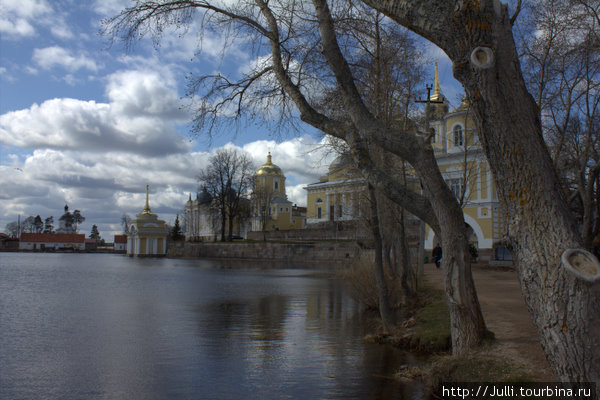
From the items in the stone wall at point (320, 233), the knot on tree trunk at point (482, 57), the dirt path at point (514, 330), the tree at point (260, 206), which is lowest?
the dirt path at point (514, 330)

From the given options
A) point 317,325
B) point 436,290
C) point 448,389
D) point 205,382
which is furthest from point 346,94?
point 436,290

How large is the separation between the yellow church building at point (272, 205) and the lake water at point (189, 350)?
50.7 meters

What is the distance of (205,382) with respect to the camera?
766 cm

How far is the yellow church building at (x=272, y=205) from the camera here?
6981cm

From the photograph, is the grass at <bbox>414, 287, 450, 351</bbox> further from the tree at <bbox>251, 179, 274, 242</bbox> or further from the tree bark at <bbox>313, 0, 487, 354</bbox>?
the tree at <bbox>251, 179, 274, 242</bbox>

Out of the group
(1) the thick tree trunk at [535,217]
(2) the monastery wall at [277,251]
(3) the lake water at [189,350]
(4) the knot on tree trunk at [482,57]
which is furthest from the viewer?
(2) the monastery wall at [277,251]

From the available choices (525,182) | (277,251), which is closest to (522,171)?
(525,182)

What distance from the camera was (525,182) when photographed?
411 cm

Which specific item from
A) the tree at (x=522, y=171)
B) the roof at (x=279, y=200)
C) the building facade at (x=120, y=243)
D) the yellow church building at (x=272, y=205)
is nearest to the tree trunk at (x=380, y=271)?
the tree at (x=522, y=171)

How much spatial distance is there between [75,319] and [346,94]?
10422 millimetres

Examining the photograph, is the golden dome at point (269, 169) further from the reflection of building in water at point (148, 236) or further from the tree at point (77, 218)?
the tree at point (77, 218)

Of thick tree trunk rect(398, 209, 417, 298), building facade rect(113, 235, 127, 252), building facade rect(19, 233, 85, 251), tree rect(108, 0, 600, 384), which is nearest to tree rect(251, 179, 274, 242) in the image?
thick tree trunk rect(398, 209, 417, 298)

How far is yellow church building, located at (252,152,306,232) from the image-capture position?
69.8 metres

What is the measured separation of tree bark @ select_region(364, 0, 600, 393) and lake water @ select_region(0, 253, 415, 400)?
3590 millimetres
